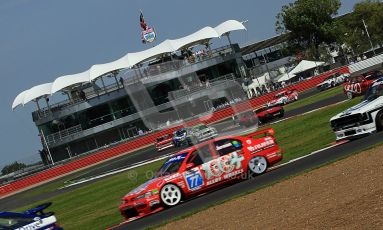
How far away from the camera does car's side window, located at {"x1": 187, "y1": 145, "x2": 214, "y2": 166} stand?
56.2 feet

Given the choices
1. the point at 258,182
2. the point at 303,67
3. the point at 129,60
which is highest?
the point at 129,60

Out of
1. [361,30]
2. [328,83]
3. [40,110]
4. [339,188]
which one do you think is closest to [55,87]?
[40,110]

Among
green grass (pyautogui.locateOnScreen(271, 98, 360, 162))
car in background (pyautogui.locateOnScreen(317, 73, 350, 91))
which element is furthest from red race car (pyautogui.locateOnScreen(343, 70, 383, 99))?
car in background (pyautogui.locateOnScreen(317, 73, 350, 91))

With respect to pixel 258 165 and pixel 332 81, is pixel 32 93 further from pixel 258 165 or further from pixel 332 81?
pixel 258 165

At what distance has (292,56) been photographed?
9994 cm

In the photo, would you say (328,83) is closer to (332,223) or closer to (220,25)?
(220,25)

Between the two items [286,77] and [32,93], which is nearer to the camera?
[286,77]

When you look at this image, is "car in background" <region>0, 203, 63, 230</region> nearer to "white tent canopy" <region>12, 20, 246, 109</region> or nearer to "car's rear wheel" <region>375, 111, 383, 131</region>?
"car's rear wheel" <region>375, 111, 383, 131</region>

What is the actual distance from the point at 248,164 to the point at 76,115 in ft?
201

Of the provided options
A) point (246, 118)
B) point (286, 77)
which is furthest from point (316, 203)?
point (286, 77)

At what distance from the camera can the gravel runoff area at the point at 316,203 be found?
9.57 meters

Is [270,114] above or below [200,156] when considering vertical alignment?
above

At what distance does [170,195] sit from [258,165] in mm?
2602

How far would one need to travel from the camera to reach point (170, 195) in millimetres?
16703
